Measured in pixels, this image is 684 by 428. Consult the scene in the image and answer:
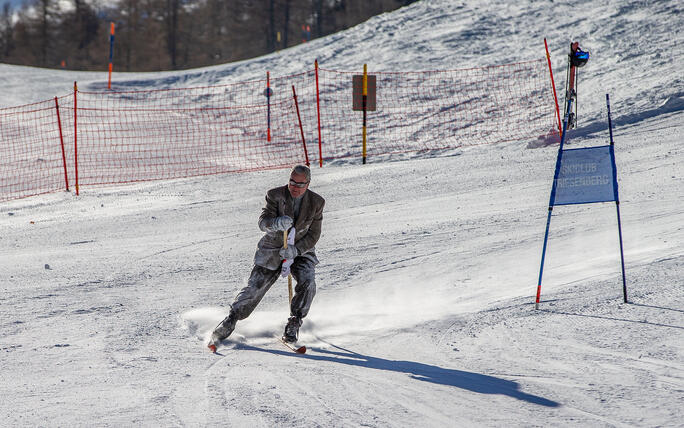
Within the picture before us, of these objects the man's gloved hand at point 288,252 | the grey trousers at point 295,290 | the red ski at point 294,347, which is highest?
the man's gloved hand at point 288,252

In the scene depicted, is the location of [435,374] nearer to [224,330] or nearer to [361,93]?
[224,330]

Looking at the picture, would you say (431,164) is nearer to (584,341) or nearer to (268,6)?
(584,341)

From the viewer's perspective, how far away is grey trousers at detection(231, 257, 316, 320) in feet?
20.3

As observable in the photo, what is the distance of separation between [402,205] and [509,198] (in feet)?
5.63

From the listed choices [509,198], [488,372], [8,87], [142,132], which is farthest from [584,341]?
[8,87]

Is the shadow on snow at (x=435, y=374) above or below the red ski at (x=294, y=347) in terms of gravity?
above

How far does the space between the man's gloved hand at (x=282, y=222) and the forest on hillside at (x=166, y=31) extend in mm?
44524

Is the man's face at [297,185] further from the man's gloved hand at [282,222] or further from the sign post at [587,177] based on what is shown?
the sign post at [587,177]

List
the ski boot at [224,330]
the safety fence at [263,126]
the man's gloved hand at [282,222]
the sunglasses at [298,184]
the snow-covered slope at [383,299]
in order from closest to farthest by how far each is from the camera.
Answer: the snow-covered slope at [383,299] < the man's gloved hand at [282,222] < the sunglasses at [298,184] < the ski boot at [224,330] < the safety fence at [263,126]

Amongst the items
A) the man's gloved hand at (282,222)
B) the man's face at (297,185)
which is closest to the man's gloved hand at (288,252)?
the man's gloved hand at (282,222)

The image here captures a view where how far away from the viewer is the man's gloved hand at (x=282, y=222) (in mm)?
5812

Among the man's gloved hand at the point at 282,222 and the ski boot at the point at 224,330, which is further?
the ski boot at the point at 224,330

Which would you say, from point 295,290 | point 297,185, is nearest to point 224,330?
point 295,290

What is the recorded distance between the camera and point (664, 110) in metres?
14.3
